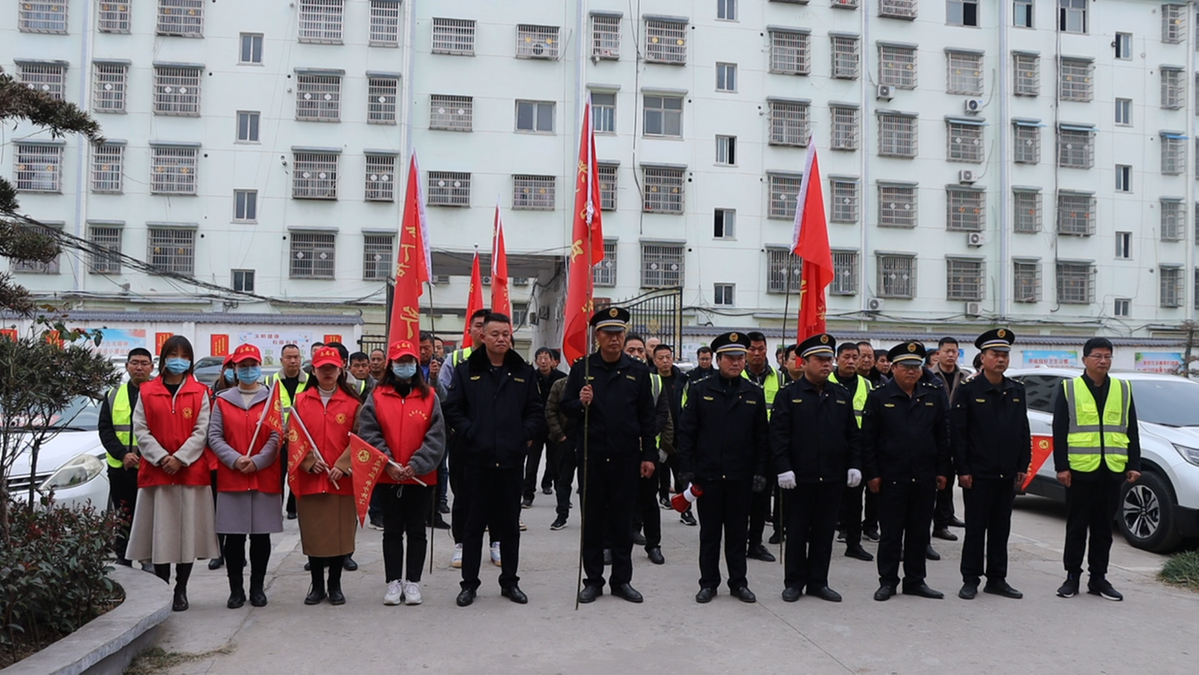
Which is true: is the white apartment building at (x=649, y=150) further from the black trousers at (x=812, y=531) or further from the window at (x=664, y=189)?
the black trousers at (x=812, y=531)

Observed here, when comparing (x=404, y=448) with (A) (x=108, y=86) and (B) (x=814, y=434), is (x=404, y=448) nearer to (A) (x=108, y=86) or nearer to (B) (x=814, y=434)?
(B) (x=814, y=434)

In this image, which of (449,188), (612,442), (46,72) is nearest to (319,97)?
(449,188)

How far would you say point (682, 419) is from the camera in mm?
7133

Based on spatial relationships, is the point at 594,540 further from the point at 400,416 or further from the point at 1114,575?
the point at 1114,575

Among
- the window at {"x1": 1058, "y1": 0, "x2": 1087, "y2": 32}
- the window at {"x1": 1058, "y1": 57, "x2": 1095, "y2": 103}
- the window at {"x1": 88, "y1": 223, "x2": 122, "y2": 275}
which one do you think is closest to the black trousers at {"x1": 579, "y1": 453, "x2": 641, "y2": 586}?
the window at {"x1": 88, "y1": 223, "x2": 122, "y2": 275}

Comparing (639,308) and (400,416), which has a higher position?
(639,308)

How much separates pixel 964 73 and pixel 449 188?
1815 centimetres

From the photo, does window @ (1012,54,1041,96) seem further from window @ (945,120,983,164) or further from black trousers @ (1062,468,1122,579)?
black trousers @ (1062,468,1122,579)

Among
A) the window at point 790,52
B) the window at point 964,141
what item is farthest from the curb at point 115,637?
the window at point 964,141

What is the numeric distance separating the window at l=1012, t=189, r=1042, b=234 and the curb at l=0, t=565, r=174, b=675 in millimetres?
32365

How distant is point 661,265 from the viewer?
30.4 metres

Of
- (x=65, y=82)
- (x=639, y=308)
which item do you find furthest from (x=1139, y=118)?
(x=65, y=82)

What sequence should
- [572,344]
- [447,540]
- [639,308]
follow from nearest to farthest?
[572,344] < [447,540] < [639,308]

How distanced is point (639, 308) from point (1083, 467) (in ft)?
48.0
